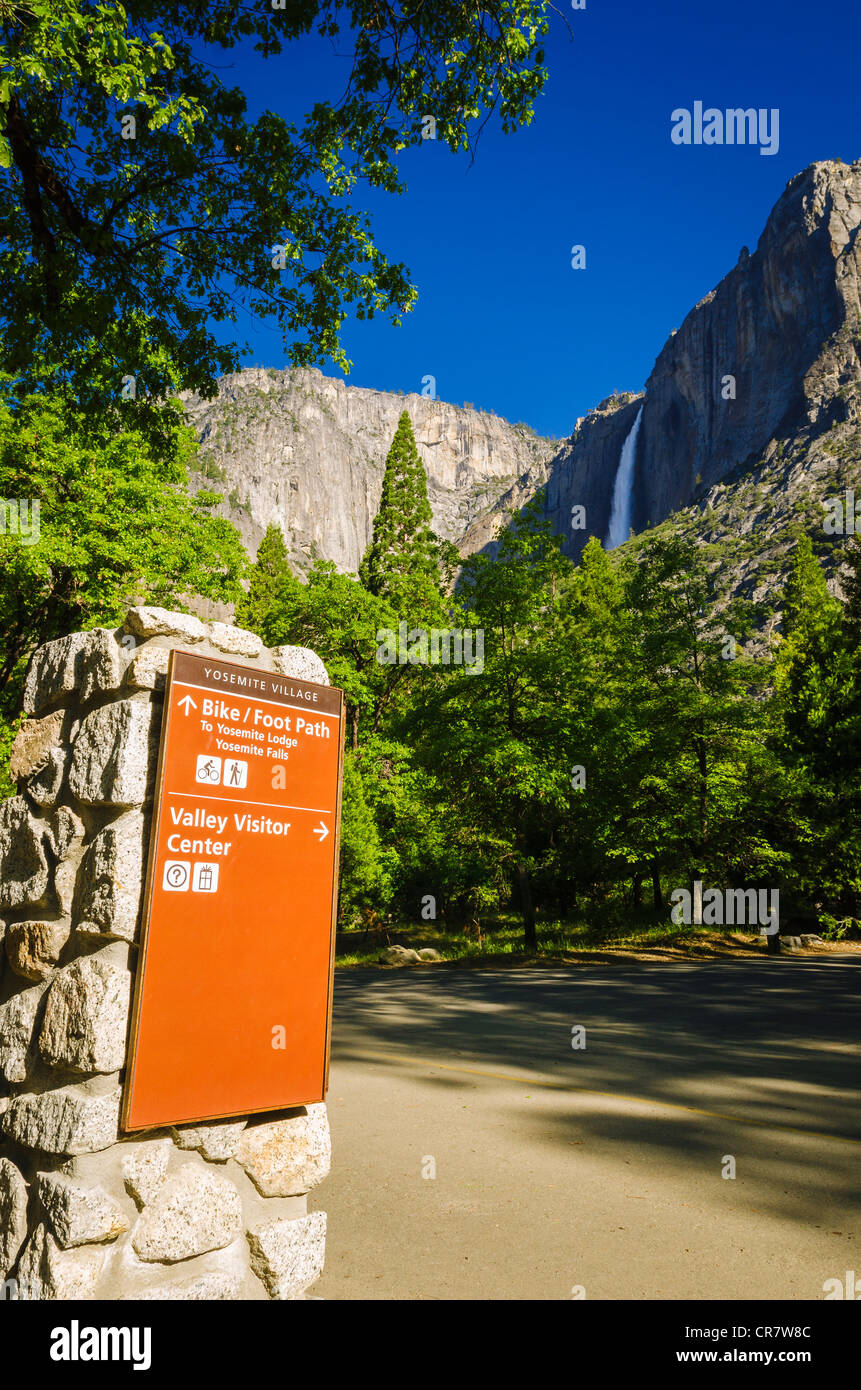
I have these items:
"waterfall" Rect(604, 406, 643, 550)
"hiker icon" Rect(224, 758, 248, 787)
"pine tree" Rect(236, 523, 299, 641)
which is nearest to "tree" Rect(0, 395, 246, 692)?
"pine tree" Rect(236, 523, 299, 641)

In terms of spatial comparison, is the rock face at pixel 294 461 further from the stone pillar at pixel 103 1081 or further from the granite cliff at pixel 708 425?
the stone pillar at pixel 103 1081

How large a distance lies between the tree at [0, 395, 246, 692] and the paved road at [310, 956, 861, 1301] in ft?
34.5

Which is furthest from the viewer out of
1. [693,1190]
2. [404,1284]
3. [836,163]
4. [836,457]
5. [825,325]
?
[836,163]

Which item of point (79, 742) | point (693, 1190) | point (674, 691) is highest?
point (674, 691)

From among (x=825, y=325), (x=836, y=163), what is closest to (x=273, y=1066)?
(x=825, y=325)

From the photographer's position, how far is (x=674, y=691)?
66.3 ft

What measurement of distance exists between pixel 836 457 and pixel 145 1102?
99720 mm

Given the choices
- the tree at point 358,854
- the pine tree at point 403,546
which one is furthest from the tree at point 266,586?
the tree at point 358,854

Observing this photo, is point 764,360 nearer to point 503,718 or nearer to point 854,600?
point 854,600

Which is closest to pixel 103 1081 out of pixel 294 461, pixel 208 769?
pixel 208 769

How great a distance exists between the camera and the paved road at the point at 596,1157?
11.1 feet

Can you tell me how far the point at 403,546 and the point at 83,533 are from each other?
19.4 meters

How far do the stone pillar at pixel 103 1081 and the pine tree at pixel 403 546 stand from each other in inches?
1082

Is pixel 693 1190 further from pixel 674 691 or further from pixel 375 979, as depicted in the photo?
pixel 674 691
